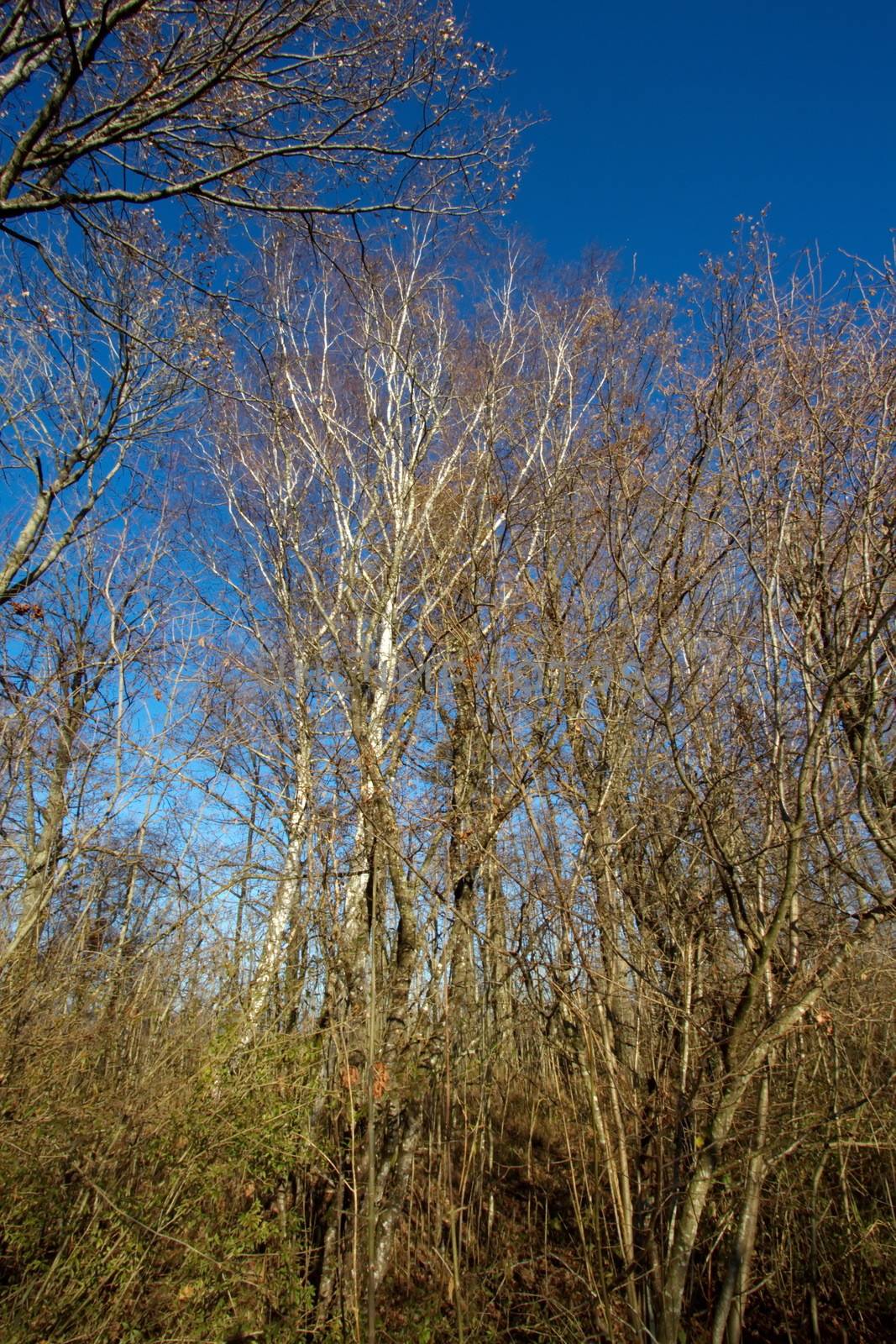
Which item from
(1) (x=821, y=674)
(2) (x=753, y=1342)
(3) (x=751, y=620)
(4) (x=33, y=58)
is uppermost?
(4) (x=33, y=58)

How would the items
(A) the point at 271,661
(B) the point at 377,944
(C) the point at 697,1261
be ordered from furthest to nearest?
1. (A) the point at 271,661
2. (B) the point at 377,944
3. (C) the point at 697,1261

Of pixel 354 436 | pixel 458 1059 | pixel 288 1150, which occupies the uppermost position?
pixel 354 436

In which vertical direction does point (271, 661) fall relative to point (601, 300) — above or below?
below

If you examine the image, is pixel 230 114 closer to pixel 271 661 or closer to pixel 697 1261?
pixel 271 661

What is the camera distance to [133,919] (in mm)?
5715

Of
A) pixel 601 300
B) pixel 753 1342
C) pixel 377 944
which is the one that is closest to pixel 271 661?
pixel 377 944

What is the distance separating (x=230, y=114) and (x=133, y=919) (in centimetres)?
564

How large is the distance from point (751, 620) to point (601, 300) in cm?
492

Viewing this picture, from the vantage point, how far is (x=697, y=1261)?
148 inches

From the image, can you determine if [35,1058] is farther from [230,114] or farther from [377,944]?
[230,114]

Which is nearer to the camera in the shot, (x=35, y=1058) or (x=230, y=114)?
(x=230, y=114)

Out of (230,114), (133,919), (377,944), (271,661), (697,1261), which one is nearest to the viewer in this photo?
(230,114)

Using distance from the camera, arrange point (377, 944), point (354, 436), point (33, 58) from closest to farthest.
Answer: point (33, 58), point (377, 944), point (354, 436)

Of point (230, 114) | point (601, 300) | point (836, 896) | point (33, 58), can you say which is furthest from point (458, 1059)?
point (601, 300)
